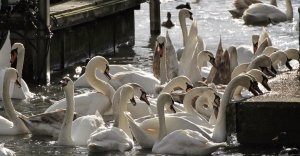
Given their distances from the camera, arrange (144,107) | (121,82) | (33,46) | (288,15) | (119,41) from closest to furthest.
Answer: (144,107), (121,82), (33,46), (119,41), (288,15)

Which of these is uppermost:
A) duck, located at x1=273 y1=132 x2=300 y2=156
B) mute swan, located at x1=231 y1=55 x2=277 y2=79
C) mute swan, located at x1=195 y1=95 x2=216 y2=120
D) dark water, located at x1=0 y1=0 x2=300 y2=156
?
mute swan, located at x1=231 y1=55 x2=277 y2=79

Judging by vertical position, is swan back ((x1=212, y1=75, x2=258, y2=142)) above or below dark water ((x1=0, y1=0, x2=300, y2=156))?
above

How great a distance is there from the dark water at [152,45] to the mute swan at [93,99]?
0.80m

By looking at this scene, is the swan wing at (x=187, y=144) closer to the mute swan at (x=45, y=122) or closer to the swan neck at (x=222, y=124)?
the swan neck at (x=222, y=124)

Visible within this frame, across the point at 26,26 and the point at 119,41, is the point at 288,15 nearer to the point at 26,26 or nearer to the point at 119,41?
the point at 119,41

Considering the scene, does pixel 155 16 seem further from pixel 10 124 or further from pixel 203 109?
pixel 10 124

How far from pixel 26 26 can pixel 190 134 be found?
5851mm

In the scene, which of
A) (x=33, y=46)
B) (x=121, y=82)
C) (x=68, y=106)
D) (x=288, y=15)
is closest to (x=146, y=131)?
(x=68, y=106)

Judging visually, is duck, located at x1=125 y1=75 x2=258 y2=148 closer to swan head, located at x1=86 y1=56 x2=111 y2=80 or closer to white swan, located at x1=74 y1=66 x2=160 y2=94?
swan head, located at x1=86 y1=56 x2=111 y2=80

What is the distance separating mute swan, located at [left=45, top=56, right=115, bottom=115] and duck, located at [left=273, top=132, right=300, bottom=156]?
3179 mm

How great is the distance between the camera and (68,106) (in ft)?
33.5

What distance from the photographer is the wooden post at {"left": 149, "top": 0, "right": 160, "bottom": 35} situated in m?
20.8

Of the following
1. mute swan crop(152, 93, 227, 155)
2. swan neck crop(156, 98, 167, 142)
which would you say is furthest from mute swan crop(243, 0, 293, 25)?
mute swan crop(152, 93, 227, 155)

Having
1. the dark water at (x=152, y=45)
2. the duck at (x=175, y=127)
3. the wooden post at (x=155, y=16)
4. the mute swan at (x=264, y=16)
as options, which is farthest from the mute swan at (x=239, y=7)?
the duck at (x=175, y=127)
